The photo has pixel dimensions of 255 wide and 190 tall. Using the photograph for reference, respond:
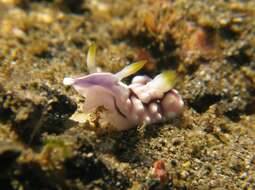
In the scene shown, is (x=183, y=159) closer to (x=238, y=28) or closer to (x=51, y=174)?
(x=51, y=174)

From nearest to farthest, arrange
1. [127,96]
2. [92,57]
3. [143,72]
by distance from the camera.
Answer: [92,57]
[127,96]
[143,72]

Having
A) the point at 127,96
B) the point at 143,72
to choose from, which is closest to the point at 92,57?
the point at 127,96

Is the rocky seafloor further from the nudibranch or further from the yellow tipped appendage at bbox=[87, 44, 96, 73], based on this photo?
the yellow tipped appendage at bbox=[87, 44, 96, 73]

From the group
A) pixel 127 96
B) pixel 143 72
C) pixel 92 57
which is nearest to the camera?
pixel 92 57

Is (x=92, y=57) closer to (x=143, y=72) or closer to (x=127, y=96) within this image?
(x=127, y=96)

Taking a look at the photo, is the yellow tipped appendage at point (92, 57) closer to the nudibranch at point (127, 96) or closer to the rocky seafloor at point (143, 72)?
the nudibranch at point (127, 96)

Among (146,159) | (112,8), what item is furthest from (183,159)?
(112,8)

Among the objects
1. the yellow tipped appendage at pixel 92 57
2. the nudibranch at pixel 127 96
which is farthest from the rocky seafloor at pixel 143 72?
the yellow tipped appendage at pixel 92 57
